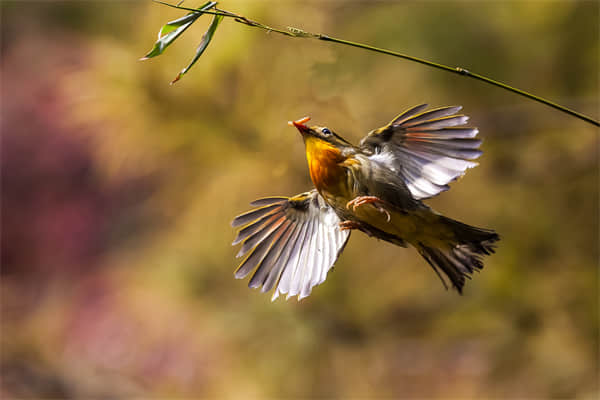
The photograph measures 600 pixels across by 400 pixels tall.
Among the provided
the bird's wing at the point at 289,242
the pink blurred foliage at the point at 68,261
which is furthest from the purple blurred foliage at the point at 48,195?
the bird's wing at the point at 289,242

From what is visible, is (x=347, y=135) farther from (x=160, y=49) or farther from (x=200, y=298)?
(x=160, y=49)

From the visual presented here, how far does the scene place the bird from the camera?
517mm

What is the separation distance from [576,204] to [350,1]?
107cm

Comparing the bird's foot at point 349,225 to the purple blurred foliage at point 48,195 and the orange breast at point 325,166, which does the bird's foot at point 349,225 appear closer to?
the orange breast at point 325,166

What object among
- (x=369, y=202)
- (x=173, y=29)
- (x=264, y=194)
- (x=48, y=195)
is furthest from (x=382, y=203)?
(x=48, y=195)

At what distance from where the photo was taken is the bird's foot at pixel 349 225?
535 millimetres

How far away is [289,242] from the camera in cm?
61

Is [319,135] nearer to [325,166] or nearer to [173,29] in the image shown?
[325,166]

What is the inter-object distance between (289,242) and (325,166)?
0.36 ft

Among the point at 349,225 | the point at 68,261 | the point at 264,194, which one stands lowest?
the point at 349,225

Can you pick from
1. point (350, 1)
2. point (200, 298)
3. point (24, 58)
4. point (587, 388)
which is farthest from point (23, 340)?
point (587, 388)

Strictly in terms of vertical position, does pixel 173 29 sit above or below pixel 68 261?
below

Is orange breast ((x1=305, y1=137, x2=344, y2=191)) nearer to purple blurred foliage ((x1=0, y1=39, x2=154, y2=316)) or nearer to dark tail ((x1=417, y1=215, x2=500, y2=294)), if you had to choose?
dark tail ((x1=417, y1=215, x2=500, y2=294))

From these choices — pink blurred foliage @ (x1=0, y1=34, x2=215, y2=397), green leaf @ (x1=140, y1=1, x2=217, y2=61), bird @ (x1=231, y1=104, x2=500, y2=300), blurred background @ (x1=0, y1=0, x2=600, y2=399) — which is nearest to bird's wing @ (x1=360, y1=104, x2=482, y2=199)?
bird @ (x1=231, y1=104, x2=500, y2=300)
